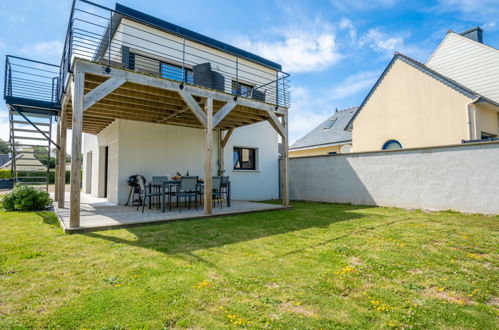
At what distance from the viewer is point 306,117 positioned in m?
22.4

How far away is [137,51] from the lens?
8695mm

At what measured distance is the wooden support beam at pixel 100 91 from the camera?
15.9 feet

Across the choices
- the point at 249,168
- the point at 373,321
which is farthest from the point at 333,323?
the point at 249,168

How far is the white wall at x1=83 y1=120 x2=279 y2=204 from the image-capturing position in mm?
8750

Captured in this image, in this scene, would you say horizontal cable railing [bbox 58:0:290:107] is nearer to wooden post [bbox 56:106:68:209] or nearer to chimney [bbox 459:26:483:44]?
wooden post [bbox 56:106:68:209]

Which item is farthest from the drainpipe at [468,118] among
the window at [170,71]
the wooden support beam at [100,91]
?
the wooden support beam at [100,91]

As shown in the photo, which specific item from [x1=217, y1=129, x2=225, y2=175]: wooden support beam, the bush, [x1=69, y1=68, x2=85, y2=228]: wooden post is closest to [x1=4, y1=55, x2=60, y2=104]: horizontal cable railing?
the bush

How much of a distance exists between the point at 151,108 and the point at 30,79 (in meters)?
3.50

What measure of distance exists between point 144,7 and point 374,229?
954 centimetres

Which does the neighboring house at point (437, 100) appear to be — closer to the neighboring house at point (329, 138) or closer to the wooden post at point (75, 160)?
the neighboring house at point (329, 138)

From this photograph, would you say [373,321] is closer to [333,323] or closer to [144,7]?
[333,323]

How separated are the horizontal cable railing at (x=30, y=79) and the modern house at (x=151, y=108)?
8 cm

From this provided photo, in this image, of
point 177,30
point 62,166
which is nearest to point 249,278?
point 62,166

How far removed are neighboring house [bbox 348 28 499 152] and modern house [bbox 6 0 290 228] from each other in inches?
191
